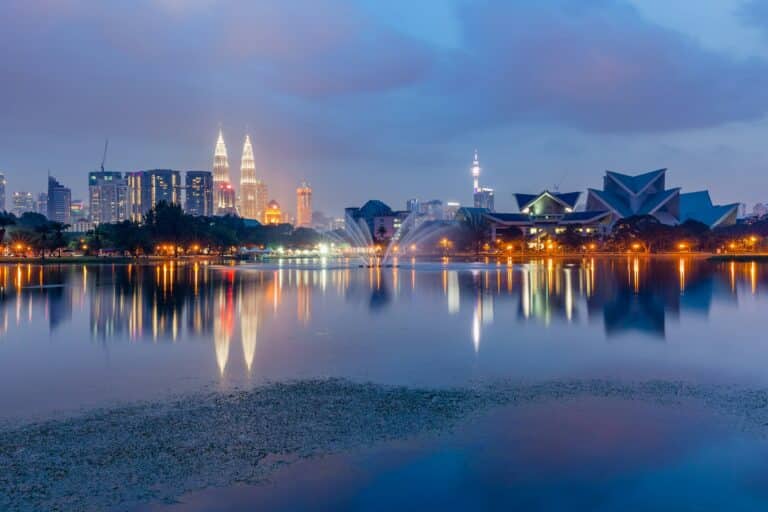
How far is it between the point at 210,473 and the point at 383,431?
9.46 feet

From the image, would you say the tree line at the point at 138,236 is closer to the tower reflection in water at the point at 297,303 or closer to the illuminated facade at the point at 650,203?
the tower reflection in water at the point at 297,303

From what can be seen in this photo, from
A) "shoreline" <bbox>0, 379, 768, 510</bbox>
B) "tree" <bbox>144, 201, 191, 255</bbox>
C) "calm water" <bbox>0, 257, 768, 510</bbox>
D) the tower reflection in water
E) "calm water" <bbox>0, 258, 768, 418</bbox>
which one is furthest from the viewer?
"tree" <bbox>144, 201, 191, 255</bbox>

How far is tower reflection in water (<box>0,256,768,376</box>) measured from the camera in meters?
20.7

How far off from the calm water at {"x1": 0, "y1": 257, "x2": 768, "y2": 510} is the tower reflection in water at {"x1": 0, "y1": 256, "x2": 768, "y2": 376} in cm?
15

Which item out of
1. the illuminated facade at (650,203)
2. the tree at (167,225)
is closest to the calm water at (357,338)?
the tree at (167,225)

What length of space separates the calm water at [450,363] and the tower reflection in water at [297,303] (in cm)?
15

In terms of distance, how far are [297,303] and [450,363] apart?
1502 centimetres

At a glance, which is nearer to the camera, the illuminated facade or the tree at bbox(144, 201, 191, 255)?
the tree at bbox(144, 201, 191, 255)

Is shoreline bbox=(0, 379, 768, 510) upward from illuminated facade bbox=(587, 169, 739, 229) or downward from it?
downward

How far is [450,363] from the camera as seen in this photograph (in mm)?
15422

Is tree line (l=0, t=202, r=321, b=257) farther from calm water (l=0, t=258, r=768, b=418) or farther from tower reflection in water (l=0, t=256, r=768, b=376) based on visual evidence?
calm water (l=0, t=258, r=768, b=418)

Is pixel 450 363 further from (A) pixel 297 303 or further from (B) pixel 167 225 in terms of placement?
(B) pixel 167 225

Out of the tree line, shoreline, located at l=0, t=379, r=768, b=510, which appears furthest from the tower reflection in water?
the tree line

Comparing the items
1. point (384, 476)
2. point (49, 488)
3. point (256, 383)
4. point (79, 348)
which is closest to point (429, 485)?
point (384, 476)
